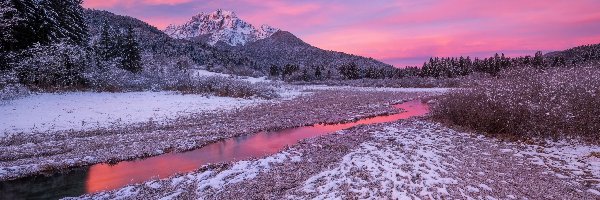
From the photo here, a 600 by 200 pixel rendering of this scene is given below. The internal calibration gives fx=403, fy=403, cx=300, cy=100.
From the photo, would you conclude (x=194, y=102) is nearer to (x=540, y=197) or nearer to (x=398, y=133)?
(x=398, y=133)

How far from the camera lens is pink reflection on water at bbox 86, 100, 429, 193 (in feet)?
46.5

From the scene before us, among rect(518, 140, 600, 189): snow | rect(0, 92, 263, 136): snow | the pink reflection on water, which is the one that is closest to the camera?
rect(518, 140, 600, 189): snow

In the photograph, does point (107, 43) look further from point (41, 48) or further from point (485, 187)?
point (485, 187)

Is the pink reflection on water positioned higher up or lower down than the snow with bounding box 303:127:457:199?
lower down

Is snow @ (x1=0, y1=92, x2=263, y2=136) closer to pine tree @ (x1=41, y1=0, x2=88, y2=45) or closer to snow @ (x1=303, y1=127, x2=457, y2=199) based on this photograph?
pine tree @ (x1=41, y1=0, x2=88, y2=45)

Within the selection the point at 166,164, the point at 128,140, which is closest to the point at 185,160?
the point at 166,164

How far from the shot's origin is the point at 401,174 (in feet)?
40.0

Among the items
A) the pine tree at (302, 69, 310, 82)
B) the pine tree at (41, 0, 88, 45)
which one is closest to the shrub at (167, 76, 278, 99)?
the pine tree at (41, 0, 88, 45)

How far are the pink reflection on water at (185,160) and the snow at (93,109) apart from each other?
7.65 meters

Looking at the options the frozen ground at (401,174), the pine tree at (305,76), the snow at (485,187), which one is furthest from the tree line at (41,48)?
the pine tree at (305,76)

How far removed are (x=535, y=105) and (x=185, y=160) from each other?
50.3ft

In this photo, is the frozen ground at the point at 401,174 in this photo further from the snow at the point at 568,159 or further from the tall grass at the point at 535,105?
the tall grass at the point at 535,105

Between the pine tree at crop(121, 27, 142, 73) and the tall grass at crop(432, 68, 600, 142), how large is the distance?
52.0 metres

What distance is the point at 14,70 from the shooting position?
3206cm
